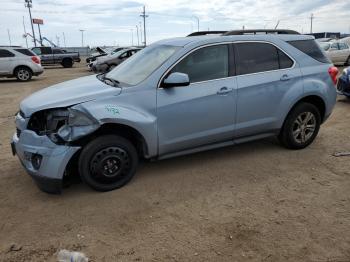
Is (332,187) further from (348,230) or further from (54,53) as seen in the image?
(54,53)

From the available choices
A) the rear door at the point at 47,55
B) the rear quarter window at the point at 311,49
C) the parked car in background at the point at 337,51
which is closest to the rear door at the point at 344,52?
the parked car in background at the point at 337,51

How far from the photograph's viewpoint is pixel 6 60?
15961mm

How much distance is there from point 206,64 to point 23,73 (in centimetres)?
1475

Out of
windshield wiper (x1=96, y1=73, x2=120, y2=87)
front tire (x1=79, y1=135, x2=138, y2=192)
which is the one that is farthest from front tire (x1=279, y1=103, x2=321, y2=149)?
windshield wiper (x1=96, y1=73, x2=120, y2=87)

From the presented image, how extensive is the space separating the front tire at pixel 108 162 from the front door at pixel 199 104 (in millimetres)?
437

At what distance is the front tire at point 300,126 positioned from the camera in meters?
4.89

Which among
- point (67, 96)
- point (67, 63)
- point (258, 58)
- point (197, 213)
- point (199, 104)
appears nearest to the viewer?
point (197, 213)

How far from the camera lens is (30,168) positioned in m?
3.64

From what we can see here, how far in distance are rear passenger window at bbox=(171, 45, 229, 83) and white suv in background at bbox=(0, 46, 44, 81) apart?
1453 centimetres

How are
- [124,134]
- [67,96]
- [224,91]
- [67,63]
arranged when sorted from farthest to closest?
[67,63], [224,91], [124,134], [67,96]

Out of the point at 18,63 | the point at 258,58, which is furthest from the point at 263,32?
the point at 18,63

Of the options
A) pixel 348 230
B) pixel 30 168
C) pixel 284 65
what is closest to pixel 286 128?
pixel 284 65

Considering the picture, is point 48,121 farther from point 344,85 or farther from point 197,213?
point 344,85

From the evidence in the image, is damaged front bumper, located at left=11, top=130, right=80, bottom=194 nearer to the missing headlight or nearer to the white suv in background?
the missing headlight
